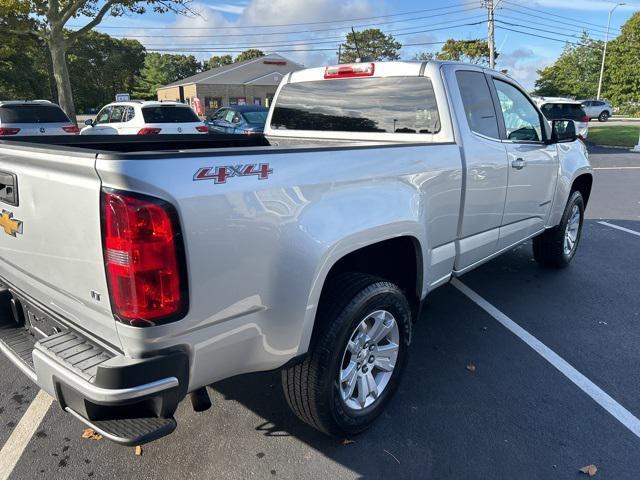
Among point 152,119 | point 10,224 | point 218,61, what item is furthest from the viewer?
point 218,61

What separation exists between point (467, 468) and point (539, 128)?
3.21m

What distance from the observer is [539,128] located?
4559 millimetres

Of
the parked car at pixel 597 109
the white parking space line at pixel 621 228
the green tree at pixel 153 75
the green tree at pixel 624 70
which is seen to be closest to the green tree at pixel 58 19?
the white parking space line at pixel 621 228

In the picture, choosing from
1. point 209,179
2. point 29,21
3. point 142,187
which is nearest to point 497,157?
point 209,179

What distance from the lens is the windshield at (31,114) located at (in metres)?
12.0

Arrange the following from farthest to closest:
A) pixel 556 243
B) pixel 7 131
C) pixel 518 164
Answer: pixel 7 131, pixel 556 243, pixel 518 164

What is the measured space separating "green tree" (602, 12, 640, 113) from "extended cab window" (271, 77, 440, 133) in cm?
5091

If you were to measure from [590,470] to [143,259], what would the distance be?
2385 mm

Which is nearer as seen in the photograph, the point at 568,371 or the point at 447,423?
the point at 447,423

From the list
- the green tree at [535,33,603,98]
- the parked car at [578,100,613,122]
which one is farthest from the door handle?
the green tree at [535,33,603,98]

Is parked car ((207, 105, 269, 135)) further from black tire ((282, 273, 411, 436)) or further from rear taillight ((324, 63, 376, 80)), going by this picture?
black tire ((282, 273, 411, 436))

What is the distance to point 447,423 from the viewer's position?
9.52 feet

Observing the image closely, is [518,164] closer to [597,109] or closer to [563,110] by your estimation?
[563,110]

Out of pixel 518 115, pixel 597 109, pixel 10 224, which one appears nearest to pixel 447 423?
pixel 10 224
